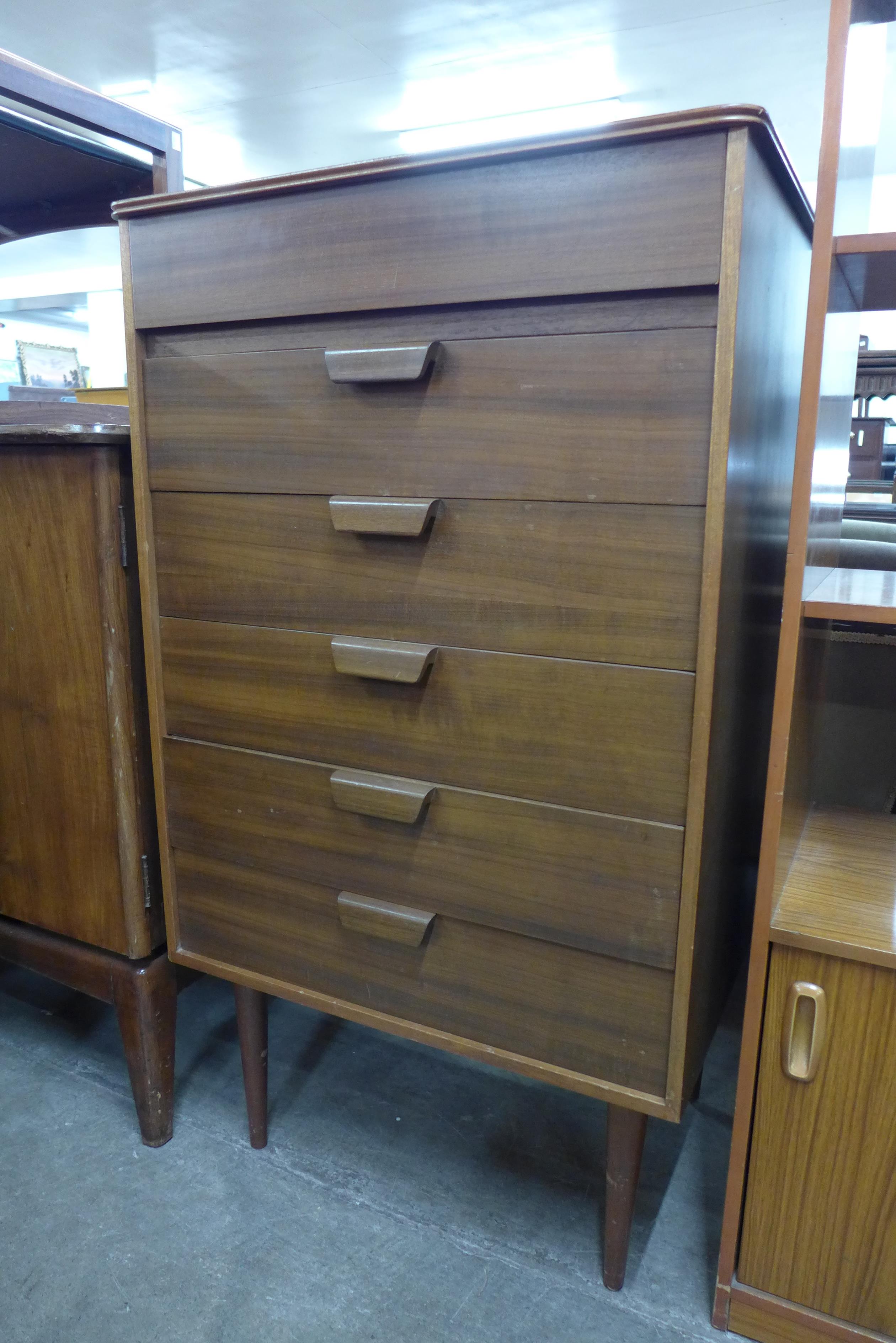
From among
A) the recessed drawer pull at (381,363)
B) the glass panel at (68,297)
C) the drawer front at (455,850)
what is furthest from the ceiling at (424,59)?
the drawer front at (455,850)

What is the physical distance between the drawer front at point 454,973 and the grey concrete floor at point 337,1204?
0.89 ft

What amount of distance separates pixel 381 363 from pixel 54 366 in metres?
5.60

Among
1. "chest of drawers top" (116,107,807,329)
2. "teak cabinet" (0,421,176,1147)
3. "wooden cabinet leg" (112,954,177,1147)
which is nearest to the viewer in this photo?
"chest of drawers top" (116,107,807,329)

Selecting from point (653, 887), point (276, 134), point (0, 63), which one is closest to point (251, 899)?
point (653, 887)

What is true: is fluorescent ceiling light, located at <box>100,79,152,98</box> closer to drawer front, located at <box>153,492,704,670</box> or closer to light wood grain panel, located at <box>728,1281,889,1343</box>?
drawer front, located at <box>153,492,704,670</box>

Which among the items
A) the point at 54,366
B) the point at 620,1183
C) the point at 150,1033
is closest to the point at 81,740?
the point at 150,1033

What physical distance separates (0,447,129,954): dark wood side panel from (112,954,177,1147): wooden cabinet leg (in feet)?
0.16

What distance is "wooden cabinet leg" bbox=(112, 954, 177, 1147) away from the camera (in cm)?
105

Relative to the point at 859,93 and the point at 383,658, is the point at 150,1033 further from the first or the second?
the point at 859,93

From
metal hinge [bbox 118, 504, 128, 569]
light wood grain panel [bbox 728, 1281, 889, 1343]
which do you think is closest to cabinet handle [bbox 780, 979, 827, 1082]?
light wood grain panel [bbox 728, 1281, 889, 1343]

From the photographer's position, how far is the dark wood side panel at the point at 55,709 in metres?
0.96

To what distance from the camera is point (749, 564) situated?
764 millimetres

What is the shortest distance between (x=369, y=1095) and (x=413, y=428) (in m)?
0.87

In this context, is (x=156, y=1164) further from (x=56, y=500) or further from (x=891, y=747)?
(x=891, y=747)
